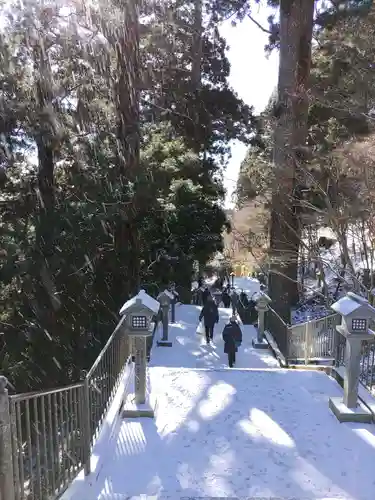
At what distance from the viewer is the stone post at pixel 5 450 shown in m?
2.57

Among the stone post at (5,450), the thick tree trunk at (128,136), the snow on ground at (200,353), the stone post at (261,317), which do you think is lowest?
the snow on ground at (200,353)

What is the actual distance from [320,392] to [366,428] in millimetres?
1094

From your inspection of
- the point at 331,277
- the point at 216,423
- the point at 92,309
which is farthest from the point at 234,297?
the point at 216,423

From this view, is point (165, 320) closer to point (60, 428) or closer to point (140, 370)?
point (140, 370)

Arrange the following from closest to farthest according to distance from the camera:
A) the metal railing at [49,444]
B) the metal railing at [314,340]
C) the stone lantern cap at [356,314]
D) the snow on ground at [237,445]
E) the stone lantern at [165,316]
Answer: the metal railing at [49,444] < the snow on ground at [237,445] < the stone lantern cap at [356,314] < the metal railing at [314,340] < the stone lantern at [165,316]

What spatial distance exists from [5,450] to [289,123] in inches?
522

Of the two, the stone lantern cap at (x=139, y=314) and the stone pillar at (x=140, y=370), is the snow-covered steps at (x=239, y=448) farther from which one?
the stone lantern cap at (x=139, y=314)

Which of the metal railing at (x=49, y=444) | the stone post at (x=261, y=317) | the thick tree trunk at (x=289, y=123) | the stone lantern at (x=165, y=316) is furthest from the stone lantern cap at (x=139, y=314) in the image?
the thick tree trunk at (x=289, y=123)

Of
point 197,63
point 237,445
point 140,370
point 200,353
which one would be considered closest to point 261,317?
point 200,353

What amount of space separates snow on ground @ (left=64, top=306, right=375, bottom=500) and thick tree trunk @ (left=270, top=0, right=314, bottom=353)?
26.3 feet

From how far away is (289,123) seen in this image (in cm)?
1420

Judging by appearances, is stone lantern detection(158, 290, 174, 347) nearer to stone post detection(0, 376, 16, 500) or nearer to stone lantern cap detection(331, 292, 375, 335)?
stone lantern cap detection(331, 292, 375, 335)

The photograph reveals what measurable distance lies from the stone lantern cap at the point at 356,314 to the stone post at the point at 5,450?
12.3ft

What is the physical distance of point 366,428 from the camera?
5.11 m
